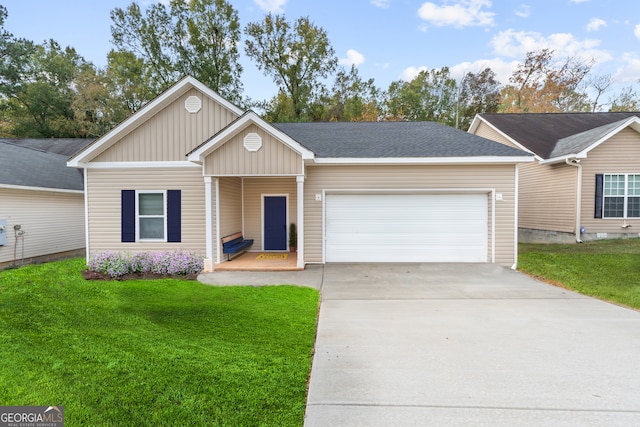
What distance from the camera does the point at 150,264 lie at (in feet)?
Result: 29.4

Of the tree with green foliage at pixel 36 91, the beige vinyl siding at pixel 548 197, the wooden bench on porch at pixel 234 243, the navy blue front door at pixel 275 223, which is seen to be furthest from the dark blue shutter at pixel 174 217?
the tree with green foliage at pixel 36 91

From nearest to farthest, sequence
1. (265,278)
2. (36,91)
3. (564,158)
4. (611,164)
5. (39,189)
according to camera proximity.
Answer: (265,278)
(39,189)
(564,158)
(611,164)
(36,91)

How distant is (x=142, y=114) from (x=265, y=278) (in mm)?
5829

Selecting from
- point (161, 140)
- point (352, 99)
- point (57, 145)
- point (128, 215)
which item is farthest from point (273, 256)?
point (352, 99)

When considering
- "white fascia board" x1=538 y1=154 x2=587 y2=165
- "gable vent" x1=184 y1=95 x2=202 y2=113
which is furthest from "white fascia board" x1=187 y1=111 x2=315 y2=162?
"white fascia board" x1=538 y1=154 x2=587 y2=165

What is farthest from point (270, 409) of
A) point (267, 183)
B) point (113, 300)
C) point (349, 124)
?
point (349, 124)

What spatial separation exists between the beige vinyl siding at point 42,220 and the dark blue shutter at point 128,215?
4.51 metres

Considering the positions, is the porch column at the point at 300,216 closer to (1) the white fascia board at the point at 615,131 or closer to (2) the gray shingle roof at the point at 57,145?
(1) the white fascia board at the point at 615,131

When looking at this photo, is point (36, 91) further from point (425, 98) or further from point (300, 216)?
point (425, 98)

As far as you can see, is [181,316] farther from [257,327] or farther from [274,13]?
[274,13]

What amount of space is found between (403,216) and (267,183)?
473 cm

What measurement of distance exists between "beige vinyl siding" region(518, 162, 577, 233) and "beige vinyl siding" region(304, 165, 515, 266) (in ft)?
16.5

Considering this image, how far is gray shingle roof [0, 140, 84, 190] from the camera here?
441 inches

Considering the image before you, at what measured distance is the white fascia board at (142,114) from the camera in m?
9.34
